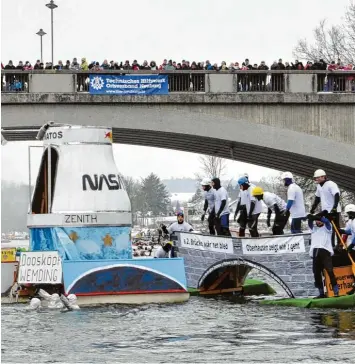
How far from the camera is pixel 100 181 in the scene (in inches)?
922

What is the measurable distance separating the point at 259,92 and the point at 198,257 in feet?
48.9

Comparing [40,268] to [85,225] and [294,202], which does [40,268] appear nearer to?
[85,225]

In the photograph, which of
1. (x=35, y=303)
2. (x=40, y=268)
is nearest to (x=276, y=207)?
(x=40, y=268)

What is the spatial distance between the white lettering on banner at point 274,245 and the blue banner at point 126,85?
15.9m

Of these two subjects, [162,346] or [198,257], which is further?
[198,257]

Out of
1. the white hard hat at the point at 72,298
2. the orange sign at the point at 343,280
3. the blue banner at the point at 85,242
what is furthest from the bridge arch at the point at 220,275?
the white hard hat at the point at 72,298

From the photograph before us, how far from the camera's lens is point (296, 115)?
37.7m

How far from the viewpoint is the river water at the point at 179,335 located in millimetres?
13938

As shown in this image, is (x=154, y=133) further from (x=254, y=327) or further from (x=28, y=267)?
(x=254, y=327)

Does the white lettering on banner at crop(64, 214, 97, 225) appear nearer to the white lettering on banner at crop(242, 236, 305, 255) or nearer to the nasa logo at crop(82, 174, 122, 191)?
the nasa logo at crop(82, 174, 122, 191)

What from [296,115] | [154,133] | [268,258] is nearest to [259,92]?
[296,115]

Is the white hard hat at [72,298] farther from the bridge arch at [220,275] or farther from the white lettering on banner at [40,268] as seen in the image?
the bridge arch at [220,275]

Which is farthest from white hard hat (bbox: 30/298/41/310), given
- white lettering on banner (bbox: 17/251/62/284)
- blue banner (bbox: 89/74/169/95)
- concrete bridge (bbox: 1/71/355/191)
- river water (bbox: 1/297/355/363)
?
blue banner (bbox: 89/74/169/95)

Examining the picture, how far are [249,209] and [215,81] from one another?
1425cm
